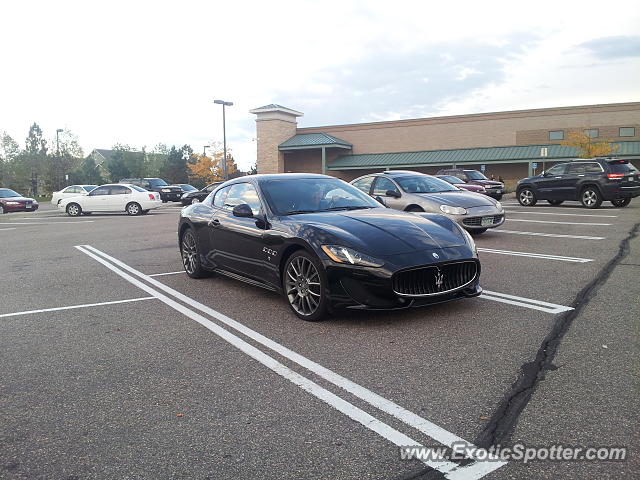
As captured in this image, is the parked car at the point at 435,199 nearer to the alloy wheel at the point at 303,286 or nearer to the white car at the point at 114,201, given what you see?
the alloy wheel at the point at 303,286

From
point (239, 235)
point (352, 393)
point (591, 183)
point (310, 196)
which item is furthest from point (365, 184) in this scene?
point (591, 183)

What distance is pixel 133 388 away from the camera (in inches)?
146

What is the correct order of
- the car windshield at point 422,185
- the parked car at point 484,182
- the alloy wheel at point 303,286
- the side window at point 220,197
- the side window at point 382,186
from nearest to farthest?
the alloy wheel at point 303,286 → the side window at point 220,197 → the car windshield at point 422,185 → the side window at point 382,186 → the parked car at point 484,182

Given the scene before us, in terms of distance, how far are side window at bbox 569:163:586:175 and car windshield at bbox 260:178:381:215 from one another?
1435cm

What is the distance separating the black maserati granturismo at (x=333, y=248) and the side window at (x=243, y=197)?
0.02 meters

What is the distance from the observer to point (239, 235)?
6.35m

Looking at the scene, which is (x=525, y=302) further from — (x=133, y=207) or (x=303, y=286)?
(x=133, y=207)

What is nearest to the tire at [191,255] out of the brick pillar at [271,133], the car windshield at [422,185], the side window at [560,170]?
the car windshield at [422,185]

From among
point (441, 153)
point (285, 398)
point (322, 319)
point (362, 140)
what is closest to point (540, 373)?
point (285, 398)

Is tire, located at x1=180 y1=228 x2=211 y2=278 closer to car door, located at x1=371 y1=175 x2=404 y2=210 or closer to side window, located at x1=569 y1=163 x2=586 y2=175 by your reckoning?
car door, located at x1=371 y1=175 x2=404 y2=210

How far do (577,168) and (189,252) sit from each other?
15381 mm

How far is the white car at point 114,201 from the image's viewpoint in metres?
23.8

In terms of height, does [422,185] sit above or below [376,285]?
above

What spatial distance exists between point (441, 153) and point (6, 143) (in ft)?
198
